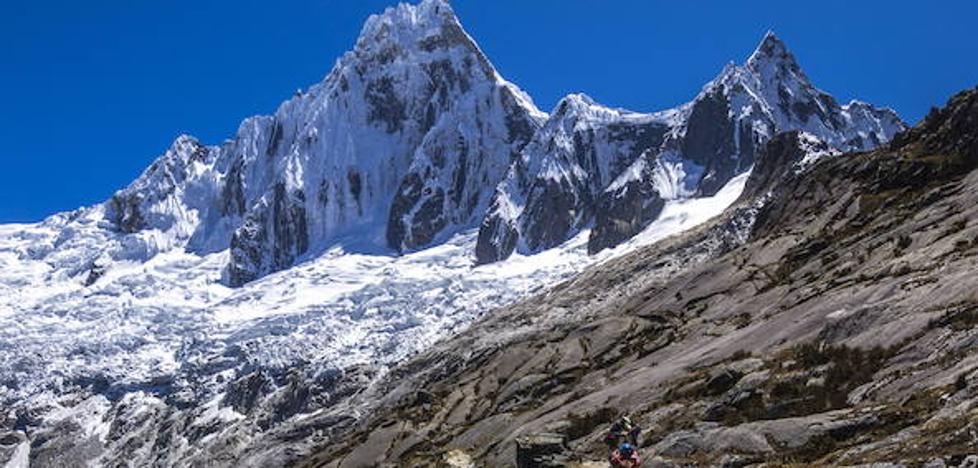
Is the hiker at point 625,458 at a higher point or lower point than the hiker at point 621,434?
lower

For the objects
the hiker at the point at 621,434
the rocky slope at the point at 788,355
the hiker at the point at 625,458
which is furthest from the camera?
the hiker at the point at 621,434

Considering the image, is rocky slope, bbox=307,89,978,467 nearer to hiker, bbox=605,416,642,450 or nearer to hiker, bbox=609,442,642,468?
hiker, bbox=605,416,642,450

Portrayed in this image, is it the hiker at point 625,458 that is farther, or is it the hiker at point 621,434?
the hiker at point 621,434

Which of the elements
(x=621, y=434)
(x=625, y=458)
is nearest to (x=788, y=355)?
(x=621, y=434)

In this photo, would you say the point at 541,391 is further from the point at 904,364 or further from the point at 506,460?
the point at 904,364

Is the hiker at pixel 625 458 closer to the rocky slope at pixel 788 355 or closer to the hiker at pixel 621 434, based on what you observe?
the rocky slope at pixel 788 355

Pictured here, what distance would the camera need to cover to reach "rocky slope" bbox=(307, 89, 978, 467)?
108 feet

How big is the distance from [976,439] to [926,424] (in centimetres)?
358

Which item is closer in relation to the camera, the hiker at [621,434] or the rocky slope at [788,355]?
the rocky slope at [788,355]

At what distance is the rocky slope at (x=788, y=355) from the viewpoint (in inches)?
1293

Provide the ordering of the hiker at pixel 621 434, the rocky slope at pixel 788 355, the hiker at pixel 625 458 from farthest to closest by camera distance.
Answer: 1. the hiker at pixel 621 434
2. the hiker at pixel 625 458
3. the rocky slope at pixel 788 355

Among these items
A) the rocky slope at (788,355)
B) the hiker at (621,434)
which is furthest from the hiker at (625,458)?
the hiker at (621,434)

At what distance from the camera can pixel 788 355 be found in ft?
154

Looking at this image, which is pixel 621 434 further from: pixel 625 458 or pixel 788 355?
pixel 788 355
